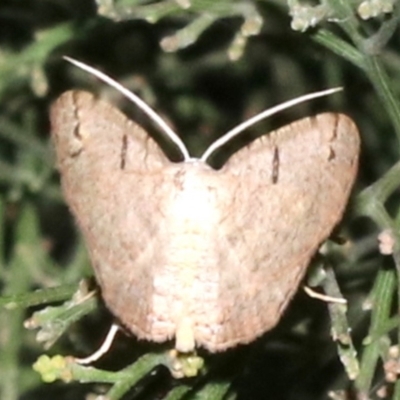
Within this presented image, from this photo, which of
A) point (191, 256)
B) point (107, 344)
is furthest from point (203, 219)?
point (107, 344)

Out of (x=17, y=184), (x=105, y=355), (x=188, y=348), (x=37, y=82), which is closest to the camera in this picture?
(x=188, y=348)

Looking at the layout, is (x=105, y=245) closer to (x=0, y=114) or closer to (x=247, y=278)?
(x=247, y=278)

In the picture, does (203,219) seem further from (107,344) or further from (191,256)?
(107,344)

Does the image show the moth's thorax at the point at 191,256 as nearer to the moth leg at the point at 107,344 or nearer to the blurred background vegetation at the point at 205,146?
the blurred background vegetation at the point at 205,146

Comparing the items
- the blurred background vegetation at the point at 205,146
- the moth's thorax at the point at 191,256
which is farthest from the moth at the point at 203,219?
the blurred background vegetation at the point at 205,146

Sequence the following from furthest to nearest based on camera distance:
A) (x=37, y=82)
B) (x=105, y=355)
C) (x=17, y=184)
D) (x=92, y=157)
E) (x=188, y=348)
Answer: (x=17, y=184), (x=37, y=82), (x=105, y=355), (x=92, y=157), (x=188, y=348)

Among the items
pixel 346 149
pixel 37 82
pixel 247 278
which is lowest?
pixel 247 278

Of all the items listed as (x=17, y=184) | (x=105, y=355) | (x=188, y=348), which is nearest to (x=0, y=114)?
(x=17, y=184)
